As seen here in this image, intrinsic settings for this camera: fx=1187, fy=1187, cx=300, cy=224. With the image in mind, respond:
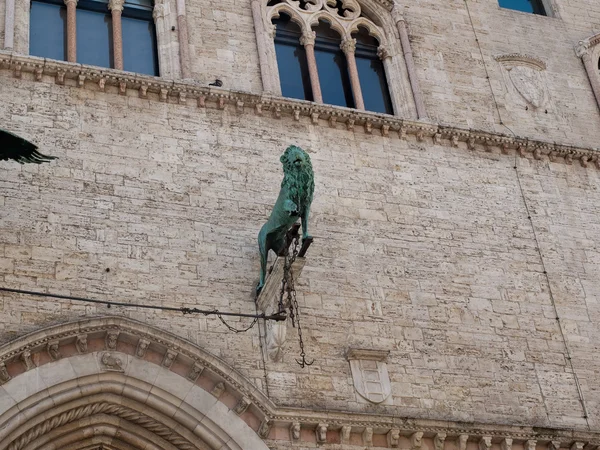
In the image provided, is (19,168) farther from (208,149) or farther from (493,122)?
(493,122)

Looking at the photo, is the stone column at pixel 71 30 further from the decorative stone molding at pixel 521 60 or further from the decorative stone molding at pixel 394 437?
the decorative stone molding at pixel 521 60

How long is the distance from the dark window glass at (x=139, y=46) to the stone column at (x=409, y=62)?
3443 millimetres

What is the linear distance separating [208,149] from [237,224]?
1092mm

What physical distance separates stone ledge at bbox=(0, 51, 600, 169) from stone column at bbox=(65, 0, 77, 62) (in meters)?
0.47

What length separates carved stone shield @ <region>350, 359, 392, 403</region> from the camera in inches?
494

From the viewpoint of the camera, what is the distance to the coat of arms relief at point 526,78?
1650cm

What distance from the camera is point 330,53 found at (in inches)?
632

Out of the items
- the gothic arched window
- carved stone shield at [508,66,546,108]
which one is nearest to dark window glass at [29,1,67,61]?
the gothic arched window

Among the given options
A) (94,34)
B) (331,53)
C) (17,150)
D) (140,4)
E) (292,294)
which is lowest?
(292,294)

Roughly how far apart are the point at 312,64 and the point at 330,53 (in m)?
0.64

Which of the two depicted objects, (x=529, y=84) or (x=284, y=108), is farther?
(x=529, y=84)

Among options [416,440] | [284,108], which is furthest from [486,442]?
[284,108]

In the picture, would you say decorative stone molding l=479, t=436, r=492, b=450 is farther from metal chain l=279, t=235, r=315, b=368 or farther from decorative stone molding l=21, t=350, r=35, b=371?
decorative stone molding l=21, t=350, r=35, b=371

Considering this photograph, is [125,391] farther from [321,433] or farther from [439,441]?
[439,441]
